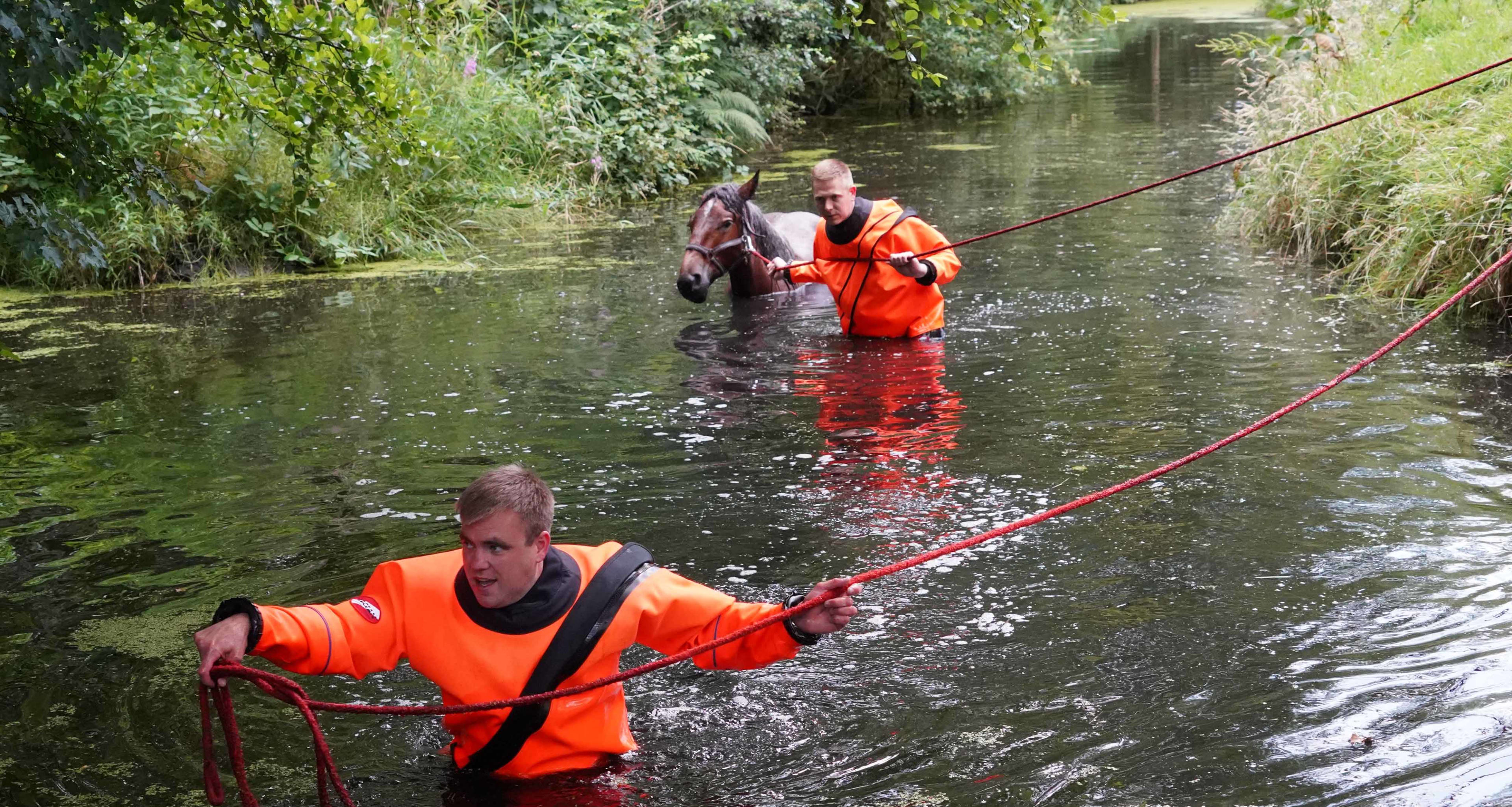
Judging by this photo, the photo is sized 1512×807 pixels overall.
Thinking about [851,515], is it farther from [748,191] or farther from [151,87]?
[151,87]

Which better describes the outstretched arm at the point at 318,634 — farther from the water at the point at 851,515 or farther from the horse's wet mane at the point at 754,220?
the horse's wet mane at the point at 754,220

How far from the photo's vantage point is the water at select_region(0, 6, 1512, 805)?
409 cm

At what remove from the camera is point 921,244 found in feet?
29.1

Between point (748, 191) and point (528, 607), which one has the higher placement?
point (748, 191)

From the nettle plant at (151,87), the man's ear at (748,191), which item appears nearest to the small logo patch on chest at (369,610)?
the nettle plant at (151,87)

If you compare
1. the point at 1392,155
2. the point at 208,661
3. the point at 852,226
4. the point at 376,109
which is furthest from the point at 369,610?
the point at 1392,155

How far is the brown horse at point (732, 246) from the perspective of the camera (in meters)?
9.85

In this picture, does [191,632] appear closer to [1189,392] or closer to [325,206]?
[1189,392]

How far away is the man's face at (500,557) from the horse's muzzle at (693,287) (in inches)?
245

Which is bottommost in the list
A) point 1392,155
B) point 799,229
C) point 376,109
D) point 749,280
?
point 749,280

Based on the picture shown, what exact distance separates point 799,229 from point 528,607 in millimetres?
8595

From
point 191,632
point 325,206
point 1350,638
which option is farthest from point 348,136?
point 325,206

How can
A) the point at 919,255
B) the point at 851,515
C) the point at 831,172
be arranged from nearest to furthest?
1. the point at 851,515
2. the point at 919,255
3. the point at 831,172

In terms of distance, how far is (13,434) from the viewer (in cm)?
762
